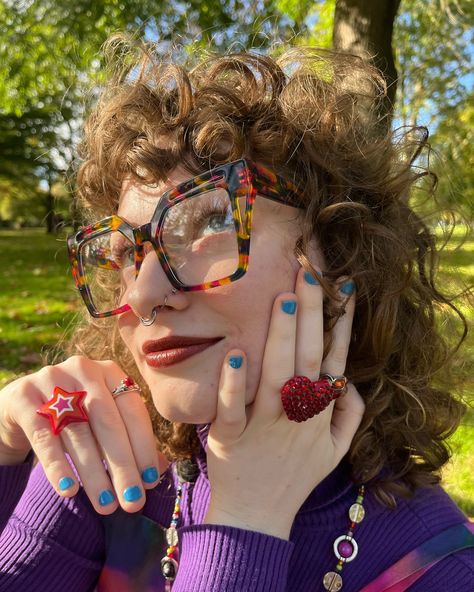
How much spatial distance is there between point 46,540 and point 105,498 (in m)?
0.35

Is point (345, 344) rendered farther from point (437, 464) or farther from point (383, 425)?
point (437, 464)

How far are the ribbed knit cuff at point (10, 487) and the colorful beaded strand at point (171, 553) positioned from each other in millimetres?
587

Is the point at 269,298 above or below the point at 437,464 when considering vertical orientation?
above

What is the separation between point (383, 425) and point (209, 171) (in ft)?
3.58

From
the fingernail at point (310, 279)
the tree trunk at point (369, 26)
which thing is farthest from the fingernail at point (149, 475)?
the tree trunk at point (369, 26)

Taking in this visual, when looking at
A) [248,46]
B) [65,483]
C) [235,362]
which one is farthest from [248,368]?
[248,46]

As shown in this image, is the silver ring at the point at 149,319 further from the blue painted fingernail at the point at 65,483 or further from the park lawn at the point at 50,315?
the park lawn at the point at 50,315

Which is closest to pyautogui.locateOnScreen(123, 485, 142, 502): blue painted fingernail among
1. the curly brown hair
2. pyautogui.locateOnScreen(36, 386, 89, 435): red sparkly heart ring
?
pyautogui.locateOnScreen(36, 386, 89, 435): red sparkly heart ring

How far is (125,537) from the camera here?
180cm

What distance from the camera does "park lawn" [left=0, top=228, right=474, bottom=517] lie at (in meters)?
2.27

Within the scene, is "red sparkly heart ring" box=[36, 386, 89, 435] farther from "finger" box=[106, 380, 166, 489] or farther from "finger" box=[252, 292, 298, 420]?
"finger" box=[252, 292, 298, 420]

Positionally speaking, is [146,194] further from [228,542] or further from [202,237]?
[228,542]

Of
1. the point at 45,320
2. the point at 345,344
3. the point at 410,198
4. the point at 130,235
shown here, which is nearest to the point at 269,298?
the point at 345,344

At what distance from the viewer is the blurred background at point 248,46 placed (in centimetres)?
229
